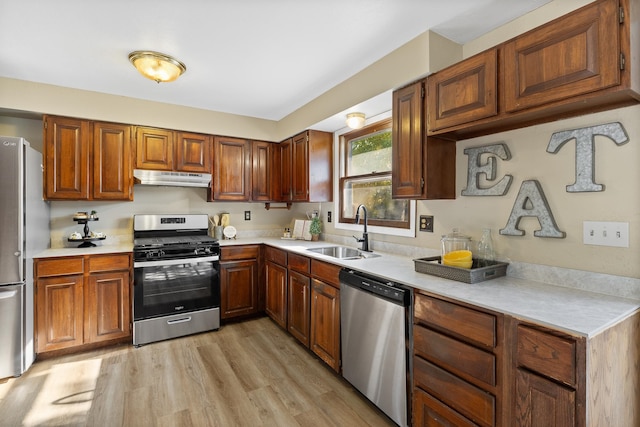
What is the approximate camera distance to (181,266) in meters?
3.14

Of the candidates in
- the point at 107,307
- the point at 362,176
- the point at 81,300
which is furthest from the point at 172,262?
the point at 362,176

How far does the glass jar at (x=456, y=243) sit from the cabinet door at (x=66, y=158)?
3.25 m

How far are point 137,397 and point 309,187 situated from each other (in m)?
2.32

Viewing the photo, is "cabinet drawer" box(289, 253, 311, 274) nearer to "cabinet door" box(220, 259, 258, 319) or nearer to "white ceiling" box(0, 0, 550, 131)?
"cabinet door" box(220, 259, 258, 319)

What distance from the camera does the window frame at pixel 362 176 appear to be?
2652mm

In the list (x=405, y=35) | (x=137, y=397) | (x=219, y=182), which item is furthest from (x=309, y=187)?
(x=137, y=397)

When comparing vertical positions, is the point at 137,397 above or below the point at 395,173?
below

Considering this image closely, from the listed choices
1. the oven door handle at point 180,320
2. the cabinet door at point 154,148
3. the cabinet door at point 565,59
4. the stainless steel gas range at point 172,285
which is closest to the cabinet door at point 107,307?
the stainless steel gas range at point 172,285

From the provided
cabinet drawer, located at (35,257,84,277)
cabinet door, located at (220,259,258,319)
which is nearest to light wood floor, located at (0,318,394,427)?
cabinet door, located at (220,259,258,319)

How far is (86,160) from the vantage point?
120 inches

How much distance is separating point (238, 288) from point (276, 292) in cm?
47

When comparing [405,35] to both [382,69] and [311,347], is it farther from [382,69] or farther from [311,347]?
[311,347]

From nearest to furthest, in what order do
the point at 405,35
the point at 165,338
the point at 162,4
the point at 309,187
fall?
the point at 162,4 → the point at 405,35 → the point at 165,338 → the point at 309,187

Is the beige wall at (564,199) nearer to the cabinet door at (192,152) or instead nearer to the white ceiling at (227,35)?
the white ceiling at (227,35)
